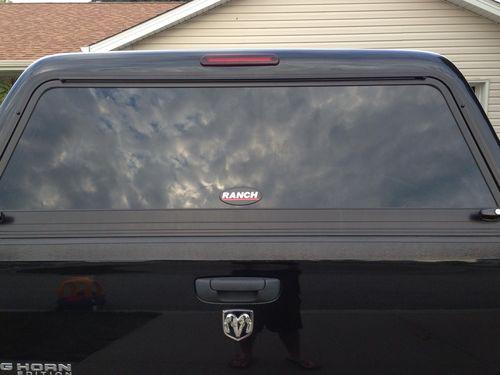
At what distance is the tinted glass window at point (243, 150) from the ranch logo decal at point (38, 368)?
587 mm

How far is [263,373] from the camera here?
1.89 metres

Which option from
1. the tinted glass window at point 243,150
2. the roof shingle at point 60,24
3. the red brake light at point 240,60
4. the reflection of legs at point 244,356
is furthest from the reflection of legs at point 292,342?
the roof shingle at point 60,24

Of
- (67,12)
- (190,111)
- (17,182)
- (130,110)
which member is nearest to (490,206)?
(190,111)

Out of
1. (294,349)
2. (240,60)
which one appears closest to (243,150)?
(240,60)

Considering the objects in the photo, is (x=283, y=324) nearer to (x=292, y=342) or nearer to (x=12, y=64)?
(x=292, y=342)

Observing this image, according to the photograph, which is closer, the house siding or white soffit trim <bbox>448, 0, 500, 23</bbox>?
white soffit trim <bbox>448, 0, 500, 23</bbox>

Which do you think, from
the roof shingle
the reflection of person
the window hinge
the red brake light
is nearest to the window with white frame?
the roof shingle

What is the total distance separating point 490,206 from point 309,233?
70cm

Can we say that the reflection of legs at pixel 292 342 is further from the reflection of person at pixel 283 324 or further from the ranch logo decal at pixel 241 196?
the ranch logo decal at pixel 241 196

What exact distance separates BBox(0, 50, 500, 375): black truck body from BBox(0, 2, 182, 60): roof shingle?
10.1m

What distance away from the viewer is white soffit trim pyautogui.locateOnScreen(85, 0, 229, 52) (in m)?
9.52

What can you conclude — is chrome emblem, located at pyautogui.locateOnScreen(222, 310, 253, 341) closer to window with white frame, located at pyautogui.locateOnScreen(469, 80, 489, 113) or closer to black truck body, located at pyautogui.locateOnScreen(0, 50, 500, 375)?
black truck body, located at pyautogui.locateOnScreen(0, 50, 500, 375)

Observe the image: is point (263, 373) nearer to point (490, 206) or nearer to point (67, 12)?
point (490, 206)

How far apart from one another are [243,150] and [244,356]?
0.77 m
